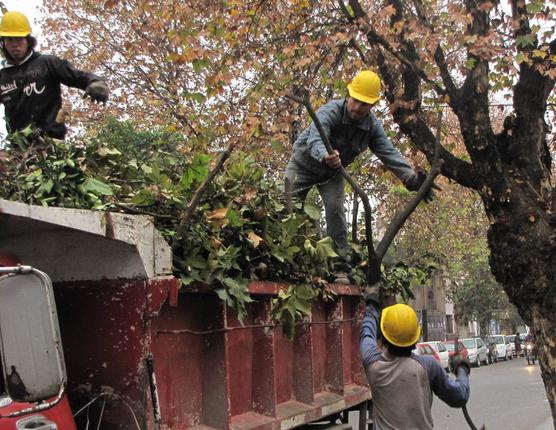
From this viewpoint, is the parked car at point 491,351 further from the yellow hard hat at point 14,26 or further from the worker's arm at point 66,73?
the yellow hard hat at point 14,26

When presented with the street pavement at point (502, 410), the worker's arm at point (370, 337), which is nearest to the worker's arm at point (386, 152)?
the worker's arm at point (370, 337)

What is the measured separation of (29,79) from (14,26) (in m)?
0.30

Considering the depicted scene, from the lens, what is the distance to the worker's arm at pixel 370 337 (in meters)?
3.51

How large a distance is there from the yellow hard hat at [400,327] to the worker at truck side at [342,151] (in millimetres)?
1322

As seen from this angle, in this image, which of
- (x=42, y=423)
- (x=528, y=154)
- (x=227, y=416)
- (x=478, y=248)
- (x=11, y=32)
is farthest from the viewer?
(x=478, y=248)

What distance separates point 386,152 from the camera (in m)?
5.28

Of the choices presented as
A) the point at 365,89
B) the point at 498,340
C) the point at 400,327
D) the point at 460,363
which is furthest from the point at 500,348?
the point at 400,327

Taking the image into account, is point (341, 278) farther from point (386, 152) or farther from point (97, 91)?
point (97, 91)

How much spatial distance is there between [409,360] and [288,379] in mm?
886

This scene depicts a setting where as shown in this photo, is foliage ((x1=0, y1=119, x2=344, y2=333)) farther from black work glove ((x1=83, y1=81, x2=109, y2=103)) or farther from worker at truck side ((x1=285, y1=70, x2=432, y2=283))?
worker at truck side ((x1=285, y1=70, x2=432, y2=283))

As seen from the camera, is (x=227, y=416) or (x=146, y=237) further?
(x=227, y=416)

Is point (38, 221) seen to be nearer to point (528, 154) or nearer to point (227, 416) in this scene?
point (227, 416)

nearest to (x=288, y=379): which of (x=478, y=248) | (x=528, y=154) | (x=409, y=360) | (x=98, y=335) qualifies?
(x=409, y=360)

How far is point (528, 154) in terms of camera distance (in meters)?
6.30
